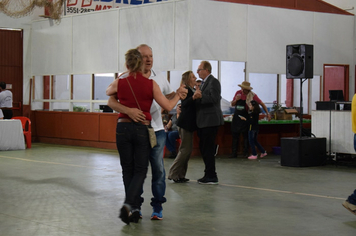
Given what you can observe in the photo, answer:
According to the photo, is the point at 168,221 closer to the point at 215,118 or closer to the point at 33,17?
the point at 215,118

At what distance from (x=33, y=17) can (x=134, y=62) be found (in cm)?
1226

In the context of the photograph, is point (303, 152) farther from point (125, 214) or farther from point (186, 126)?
point (125, 214)

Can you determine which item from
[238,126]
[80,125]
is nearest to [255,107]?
[238,126]

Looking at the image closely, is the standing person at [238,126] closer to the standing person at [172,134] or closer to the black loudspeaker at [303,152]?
the standing person at [172,134]

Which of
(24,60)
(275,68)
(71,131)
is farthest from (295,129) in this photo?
(24,60)

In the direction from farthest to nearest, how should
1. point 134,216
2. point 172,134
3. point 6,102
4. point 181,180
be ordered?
1. point 6,102
2. point 172,134
3. point 181,180
4. point 134,216

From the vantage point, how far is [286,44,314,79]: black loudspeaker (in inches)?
435

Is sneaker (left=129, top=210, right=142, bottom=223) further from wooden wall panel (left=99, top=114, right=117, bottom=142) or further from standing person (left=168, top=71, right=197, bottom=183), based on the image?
wooden wall panel (left=99, top=114, right=117, bottom=142)

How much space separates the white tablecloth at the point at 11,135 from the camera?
1338cm

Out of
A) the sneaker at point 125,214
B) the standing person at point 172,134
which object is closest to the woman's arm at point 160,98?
the sneaker at point 125,214

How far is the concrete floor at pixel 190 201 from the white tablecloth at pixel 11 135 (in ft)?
8.85

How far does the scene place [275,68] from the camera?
13570 millimetres

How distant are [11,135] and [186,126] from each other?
22.3 feet

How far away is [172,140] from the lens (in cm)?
1174
